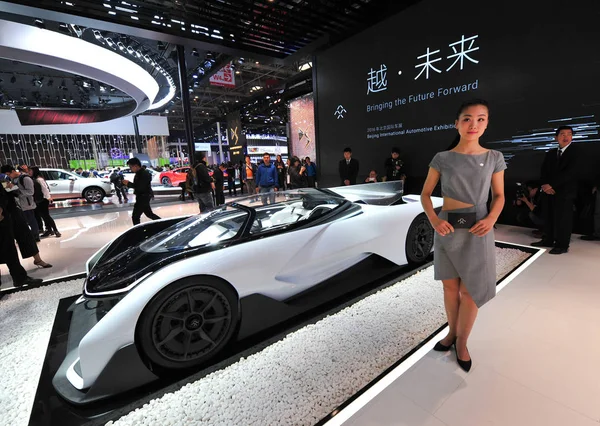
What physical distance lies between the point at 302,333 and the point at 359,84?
20.4 feet

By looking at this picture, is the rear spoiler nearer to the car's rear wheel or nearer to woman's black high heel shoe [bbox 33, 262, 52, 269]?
woman's black high heel shoe [bbox 33, 262, 52, 269]

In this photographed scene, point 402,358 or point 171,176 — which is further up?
point 171,176

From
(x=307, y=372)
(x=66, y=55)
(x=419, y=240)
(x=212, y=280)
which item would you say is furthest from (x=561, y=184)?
(x=66, y=55)

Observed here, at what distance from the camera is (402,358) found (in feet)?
5.22

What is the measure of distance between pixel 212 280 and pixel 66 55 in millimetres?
8688

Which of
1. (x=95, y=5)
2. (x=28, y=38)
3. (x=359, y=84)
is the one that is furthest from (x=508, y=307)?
(x=28, y=38)

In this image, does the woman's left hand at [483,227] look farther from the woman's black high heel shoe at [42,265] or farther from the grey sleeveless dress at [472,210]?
the woman's black high heel shoe at [42,265]

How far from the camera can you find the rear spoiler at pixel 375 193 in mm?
2691

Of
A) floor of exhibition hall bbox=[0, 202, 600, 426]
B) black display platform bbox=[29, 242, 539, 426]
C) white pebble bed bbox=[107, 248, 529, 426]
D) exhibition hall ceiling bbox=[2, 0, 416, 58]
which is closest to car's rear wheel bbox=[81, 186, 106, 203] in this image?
exhibition hall ceiling bbox=[2, 0, 416, 58]

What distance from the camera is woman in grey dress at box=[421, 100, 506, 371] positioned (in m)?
1.33

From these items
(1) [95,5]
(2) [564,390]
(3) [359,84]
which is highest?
(1) [95,5]

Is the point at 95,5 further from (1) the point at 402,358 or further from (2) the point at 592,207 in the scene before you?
(2) the point at 592,207

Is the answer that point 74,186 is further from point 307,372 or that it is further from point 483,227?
point 483,227

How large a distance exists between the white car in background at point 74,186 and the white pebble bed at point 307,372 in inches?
416
